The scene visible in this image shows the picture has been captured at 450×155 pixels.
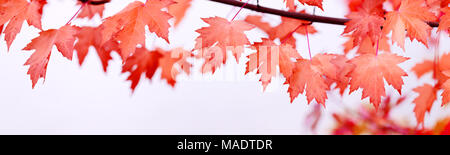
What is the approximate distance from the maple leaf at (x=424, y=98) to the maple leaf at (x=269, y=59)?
2.06ft

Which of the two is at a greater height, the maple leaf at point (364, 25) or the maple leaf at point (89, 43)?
the maple leaf at point (364, 25)

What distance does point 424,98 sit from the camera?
3.96 ft

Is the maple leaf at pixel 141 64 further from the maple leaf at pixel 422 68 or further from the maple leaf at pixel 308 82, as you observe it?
the maple leaf at pixel 422 68

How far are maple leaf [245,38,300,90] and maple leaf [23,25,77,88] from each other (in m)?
0.41

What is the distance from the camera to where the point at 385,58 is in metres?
0.86

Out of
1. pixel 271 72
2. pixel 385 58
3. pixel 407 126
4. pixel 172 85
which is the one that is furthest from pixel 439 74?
pixel 407 126

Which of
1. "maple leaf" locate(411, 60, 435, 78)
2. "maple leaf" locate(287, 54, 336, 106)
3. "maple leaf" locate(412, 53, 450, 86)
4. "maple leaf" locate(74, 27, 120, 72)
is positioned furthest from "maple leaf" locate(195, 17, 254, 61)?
"maple leaf" locate(411, 60, 435, 78)

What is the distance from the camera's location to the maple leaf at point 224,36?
0.78m

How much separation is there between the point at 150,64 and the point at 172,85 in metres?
0.19

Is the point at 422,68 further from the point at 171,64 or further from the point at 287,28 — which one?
the point at 171,64

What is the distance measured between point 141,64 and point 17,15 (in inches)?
18.9

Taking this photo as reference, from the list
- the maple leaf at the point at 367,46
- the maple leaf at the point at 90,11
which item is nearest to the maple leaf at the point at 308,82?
the maple leaf at the point at 367,46

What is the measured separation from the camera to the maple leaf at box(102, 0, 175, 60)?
2.57ft

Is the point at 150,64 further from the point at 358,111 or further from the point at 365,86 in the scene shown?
the point at 358,111
